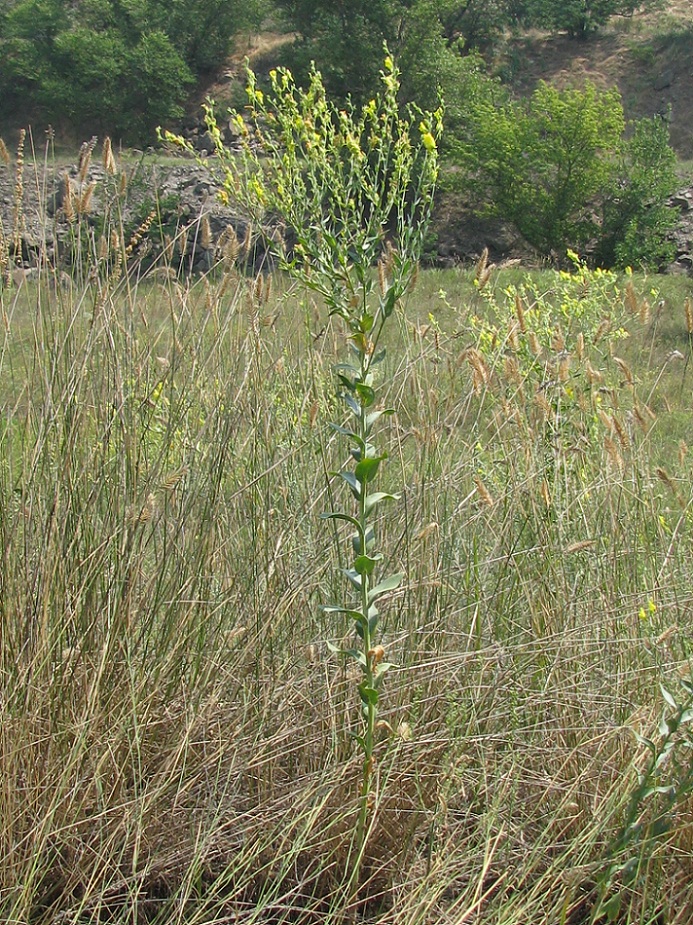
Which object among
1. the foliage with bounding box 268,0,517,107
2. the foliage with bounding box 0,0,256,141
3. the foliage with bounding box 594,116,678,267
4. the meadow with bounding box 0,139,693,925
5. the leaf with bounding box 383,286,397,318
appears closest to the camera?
the leaf with bounding box 383,286,397,318

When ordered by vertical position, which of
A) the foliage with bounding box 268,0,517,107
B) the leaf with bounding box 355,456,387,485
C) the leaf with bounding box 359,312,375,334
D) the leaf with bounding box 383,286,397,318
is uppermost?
the foliage with bounding box 268,0,517,107

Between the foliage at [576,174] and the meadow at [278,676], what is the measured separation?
51.2 feet

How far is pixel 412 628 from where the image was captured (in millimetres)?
2172

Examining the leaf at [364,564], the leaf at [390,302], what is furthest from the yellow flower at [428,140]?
the leaf at [364,564]

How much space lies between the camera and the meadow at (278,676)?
1852mm

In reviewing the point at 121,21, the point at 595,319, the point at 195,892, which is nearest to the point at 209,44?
the point at 121,21

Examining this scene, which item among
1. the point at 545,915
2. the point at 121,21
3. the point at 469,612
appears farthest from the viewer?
the point at 121,21

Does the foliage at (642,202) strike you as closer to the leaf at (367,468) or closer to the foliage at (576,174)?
the foliage at (576,174)

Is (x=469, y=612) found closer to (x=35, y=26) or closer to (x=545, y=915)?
(x=545, y=915)

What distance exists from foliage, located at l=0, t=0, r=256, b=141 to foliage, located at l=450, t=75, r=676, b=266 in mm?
12446

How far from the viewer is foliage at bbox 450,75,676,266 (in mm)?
17422

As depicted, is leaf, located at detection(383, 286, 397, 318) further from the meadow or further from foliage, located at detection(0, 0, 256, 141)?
foliage, located at detection(0, 0, 256, 141)

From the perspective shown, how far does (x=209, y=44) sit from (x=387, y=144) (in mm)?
31842

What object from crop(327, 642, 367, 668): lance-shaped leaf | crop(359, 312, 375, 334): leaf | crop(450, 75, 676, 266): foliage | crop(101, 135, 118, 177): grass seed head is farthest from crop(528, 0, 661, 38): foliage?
crop(327, 642, 367, 668): lance-shaped leaf
